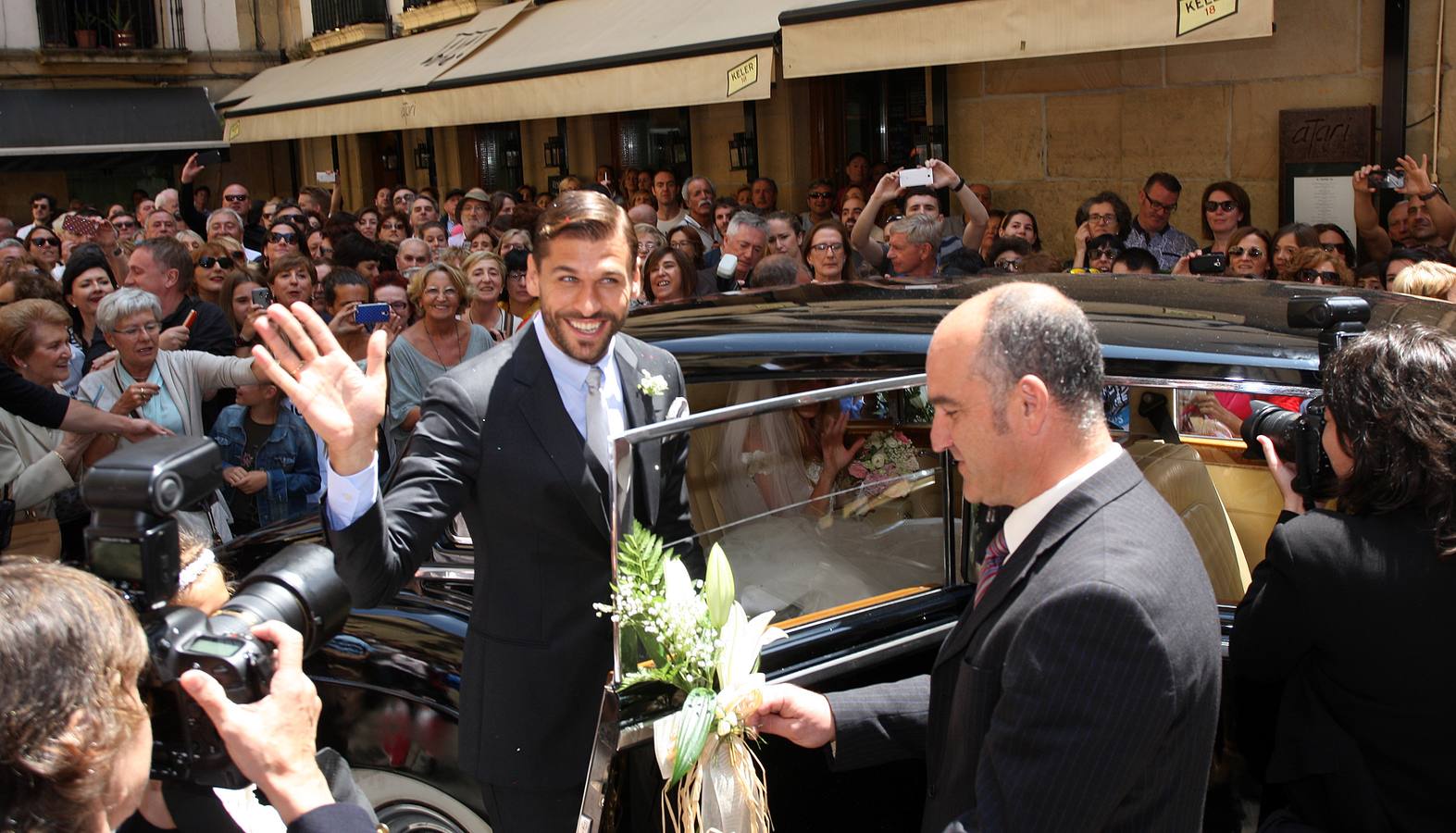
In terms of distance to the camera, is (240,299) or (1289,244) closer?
(1289,244)

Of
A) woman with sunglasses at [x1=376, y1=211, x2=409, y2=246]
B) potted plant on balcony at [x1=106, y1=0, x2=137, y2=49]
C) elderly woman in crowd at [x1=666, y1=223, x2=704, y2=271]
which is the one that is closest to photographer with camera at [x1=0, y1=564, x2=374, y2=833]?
elderly woman in crowd at [x1=666, y1=223, x2=704, y2=271]

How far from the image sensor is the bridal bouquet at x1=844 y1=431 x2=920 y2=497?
113 inches

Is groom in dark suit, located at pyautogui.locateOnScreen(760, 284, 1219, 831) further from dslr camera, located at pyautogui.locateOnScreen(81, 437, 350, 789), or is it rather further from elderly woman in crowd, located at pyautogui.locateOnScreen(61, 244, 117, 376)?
elderly woman in crowd, located at pyautogui.locateOnScreen(61, 244, 117, 376)

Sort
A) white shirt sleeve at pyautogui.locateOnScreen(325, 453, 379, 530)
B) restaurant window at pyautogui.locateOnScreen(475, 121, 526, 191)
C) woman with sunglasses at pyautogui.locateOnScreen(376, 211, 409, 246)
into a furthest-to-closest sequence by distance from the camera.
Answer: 1. restaurant window at pyautogui.locateOnScreen(475, 121, 526, 191)
2. woman with sunglasses at pyautogui.locateOnScreen(376, 211, 409, 246)
3. white shirt sleeve at pyautogui.locateOnScreen(325, 453, 379, 530)

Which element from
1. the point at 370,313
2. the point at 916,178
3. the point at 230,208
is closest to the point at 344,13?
the point at 230,208

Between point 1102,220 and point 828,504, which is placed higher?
point 1102,220

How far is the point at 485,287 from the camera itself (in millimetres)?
7000

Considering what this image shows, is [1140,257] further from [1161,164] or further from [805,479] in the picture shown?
[805,479]

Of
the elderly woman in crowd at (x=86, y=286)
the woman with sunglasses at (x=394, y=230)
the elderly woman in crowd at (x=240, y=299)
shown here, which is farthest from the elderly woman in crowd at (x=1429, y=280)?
the woman with sunglasses at (x=394, y=230)

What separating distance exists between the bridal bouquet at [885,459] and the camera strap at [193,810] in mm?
1528

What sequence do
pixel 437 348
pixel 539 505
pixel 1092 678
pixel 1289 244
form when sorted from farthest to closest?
pixel 437 348 → pixel 1289 244 → pixel 539 505 → pixel 1092 678

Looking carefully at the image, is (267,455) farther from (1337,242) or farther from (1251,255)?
(1337,242)

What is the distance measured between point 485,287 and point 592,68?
3.68m

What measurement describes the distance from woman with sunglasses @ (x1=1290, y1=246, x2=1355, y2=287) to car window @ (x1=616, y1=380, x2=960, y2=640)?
10.7ft
